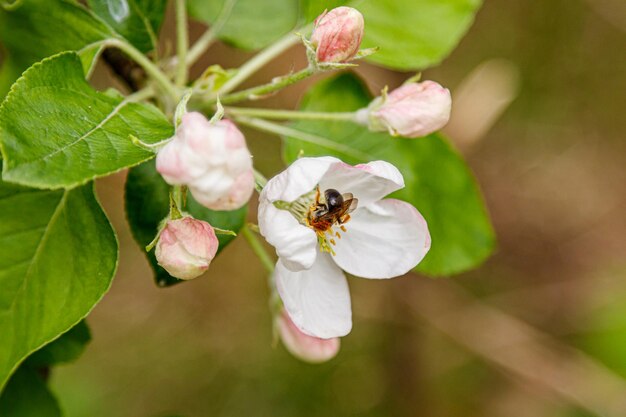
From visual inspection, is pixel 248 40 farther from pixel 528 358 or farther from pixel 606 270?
pixel 606 270

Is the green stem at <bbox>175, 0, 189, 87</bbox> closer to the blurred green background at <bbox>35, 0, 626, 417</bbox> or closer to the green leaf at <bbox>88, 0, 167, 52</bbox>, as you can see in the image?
the green leaf at <bbox>88, 0, 167, 52</bbox>

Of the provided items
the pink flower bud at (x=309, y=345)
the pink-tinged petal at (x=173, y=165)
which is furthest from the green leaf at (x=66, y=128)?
the pink flower bud at (x=309, y=345)

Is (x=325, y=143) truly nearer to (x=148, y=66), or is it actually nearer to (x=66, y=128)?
(x=148, y=66)

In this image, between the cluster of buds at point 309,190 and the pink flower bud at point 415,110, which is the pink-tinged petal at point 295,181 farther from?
the pink flower bud at point 415,110

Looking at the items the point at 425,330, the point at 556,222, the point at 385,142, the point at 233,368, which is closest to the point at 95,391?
the point at 233,368

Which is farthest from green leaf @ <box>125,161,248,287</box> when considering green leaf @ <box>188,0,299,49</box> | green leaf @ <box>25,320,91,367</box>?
green leaf @ <box>188,0,299,49</box>

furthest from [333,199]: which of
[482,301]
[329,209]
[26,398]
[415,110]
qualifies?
[482,301]

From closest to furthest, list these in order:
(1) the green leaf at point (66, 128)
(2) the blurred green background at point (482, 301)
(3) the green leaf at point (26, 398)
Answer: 1. (1) the green leaf at point (66, 128)
2. (3) the green leaf at point (26, 398)
3. (2) the blurred green background at point (482, 301)

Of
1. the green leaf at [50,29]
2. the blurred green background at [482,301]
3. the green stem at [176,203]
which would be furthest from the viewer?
the blurred green background at [482,301]
